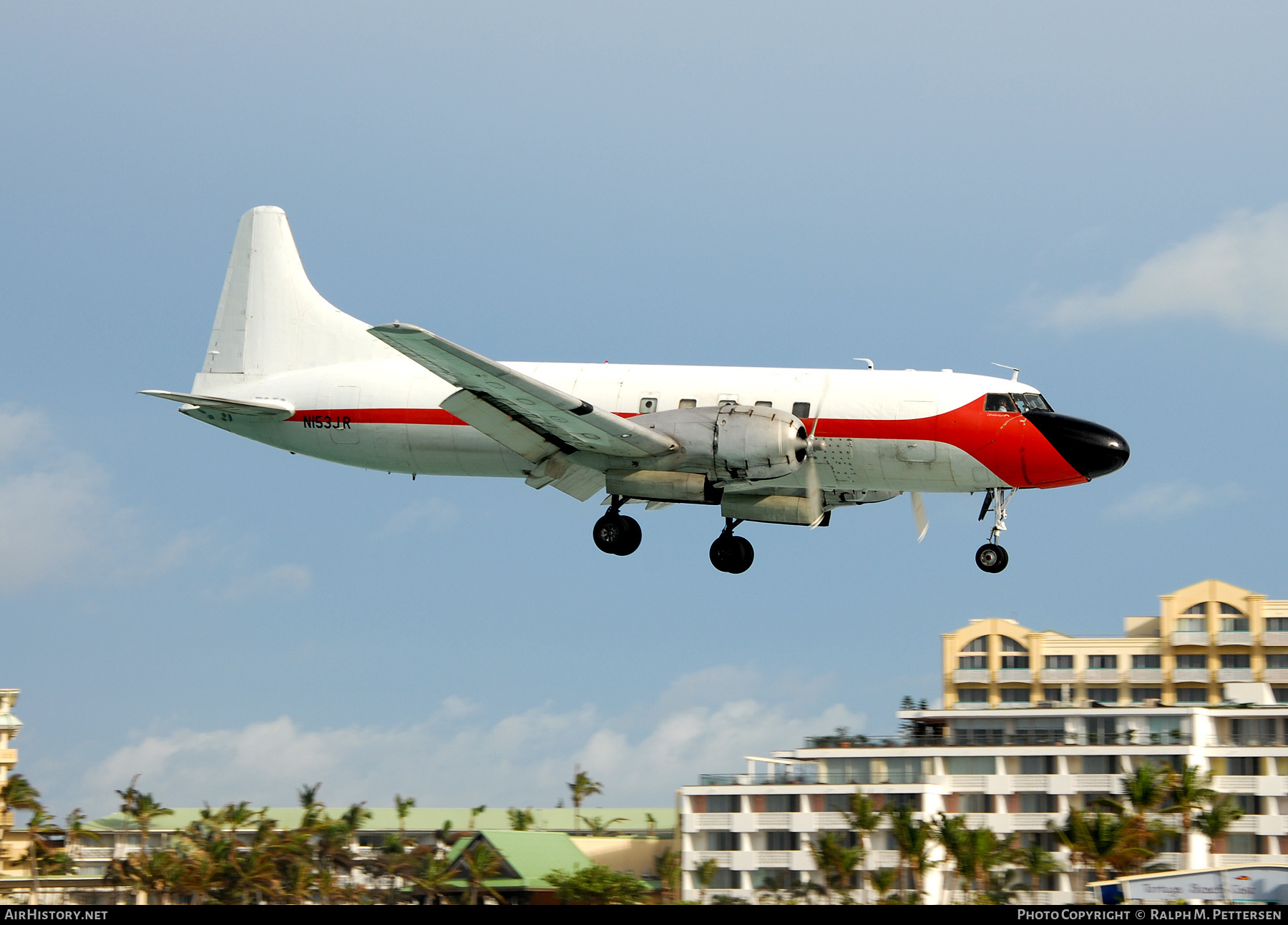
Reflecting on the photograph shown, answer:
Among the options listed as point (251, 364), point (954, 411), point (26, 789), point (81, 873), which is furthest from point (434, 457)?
point (81, 873)

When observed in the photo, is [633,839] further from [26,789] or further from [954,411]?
[954,411]

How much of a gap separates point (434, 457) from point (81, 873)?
65.0 metres

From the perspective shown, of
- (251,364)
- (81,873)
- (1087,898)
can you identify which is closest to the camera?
(251,364)

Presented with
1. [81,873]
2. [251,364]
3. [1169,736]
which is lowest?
[81,873]

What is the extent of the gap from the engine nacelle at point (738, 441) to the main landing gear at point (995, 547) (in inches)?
173

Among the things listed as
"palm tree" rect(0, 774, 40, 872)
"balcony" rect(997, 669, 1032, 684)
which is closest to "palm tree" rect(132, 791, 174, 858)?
"palm tree" rect(0, 774, 40, 872)

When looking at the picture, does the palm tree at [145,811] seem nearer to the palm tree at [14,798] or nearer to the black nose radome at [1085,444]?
the palm tree at [14,798]

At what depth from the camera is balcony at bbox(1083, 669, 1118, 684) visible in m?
84.1

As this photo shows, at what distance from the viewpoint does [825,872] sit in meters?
58.4

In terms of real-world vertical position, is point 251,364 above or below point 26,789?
above

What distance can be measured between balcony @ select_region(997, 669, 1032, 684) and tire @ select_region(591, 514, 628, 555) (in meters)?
60.6

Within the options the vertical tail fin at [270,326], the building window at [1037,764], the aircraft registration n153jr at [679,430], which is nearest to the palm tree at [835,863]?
the building window at [1037,764]

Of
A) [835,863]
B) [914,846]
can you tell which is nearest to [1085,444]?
[914,846]
